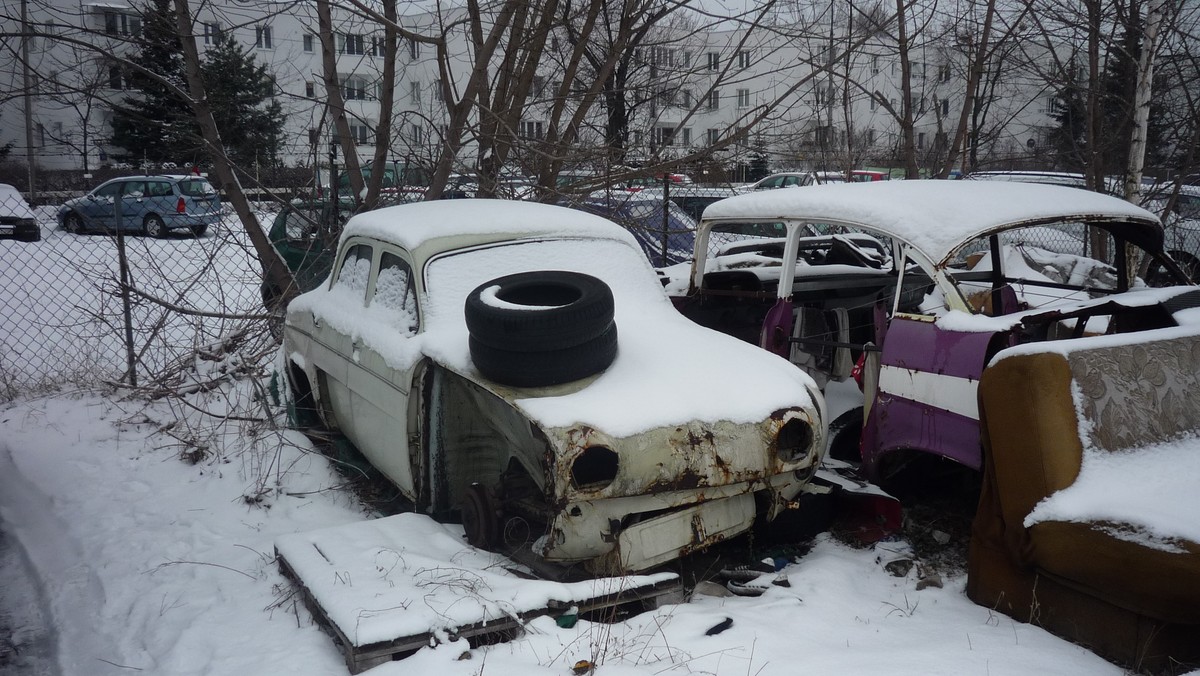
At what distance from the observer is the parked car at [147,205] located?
11094mm

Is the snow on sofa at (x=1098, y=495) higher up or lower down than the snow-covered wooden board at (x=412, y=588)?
higher up

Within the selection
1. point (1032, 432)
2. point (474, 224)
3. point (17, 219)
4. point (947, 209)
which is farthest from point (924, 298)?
point (17, 219)

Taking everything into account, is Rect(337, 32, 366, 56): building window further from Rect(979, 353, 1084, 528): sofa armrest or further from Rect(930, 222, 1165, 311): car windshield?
Rect(979, 353, 1084, 528): sofa armrest

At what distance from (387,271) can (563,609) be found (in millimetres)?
2613

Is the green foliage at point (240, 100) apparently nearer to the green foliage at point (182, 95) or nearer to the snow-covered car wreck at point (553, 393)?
the green foliage at point (182, 95)

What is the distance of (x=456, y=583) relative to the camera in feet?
11.8

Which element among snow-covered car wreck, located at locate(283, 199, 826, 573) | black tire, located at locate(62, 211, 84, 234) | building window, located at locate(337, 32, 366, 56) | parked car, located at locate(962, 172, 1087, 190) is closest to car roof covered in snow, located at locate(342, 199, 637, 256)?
snow-covered car wreck, located at locate(283, 199, 826, 573)

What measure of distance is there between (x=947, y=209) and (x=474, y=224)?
2.76 meters

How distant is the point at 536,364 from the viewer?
12.8 feet

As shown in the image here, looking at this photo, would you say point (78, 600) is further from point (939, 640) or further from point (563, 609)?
point (939, 640)

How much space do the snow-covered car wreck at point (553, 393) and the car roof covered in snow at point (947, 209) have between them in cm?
100

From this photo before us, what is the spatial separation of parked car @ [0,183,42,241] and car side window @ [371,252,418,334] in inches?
476

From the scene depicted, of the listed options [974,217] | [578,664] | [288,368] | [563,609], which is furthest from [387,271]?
[974,217]

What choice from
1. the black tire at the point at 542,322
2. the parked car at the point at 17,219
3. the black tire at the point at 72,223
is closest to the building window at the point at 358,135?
the black tire at the point at 72,223
